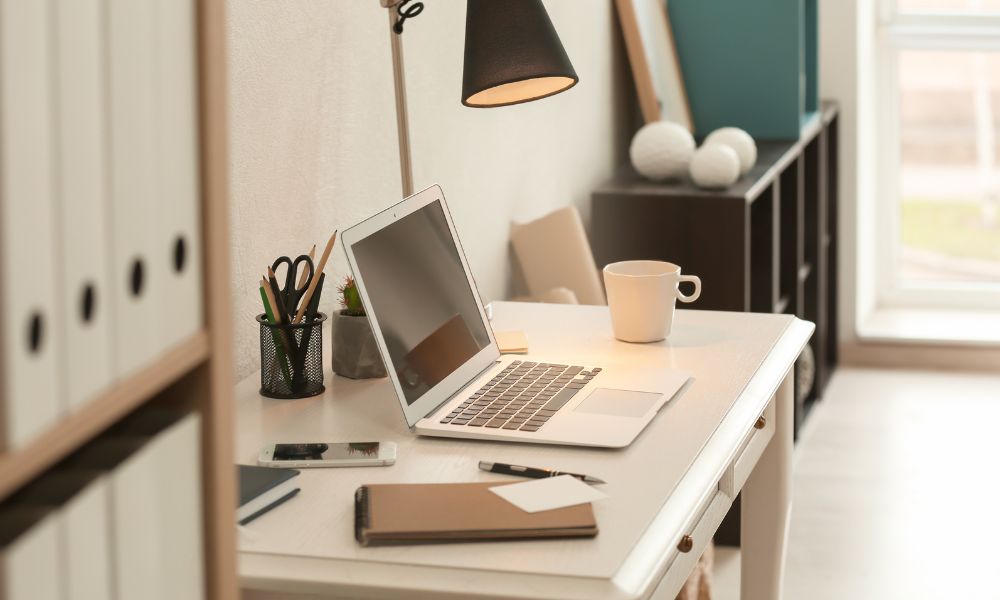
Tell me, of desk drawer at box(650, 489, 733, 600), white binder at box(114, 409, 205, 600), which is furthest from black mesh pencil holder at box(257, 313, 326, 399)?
white binder at box(114, 409, 205, 600)

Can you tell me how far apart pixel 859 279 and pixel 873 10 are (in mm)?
985

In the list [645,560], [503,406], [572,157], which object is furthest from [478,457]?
[572,157]

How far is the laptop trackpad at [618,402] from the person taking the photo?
148 centimetres

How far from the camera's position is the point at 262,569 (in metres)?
1.10

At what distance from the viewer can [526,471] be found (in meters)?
1.29

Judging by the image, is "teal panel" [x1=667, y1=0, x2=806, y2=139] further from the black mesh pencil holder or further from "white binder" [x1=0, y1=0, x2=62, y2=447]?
"white binder" [x1=0, y1=0, x2=62, y2=447]

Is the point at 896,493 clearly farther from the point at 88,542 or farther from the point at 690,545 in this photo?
the point at 88,542

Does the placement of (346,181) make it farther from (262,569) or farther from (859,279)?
(859,279)

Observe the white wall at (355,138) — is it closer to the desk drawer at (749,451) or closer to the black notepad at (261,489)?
the black notepad at (261,489)

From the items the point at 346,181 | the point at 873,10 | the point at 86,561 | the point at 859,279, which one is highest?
the point at 873,10

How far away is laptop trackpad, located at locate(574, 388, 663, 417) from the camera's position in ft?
4.85

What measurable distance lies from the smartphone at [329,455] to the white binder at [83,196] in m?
0.67

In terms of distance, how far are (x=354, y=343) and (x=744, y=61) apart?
2.25 meters

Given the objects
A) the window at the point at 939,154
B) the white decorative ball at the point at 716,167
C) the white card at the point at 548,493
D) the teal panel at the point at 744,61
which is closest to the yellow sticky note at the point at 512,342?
the white card at the point at 548,493
